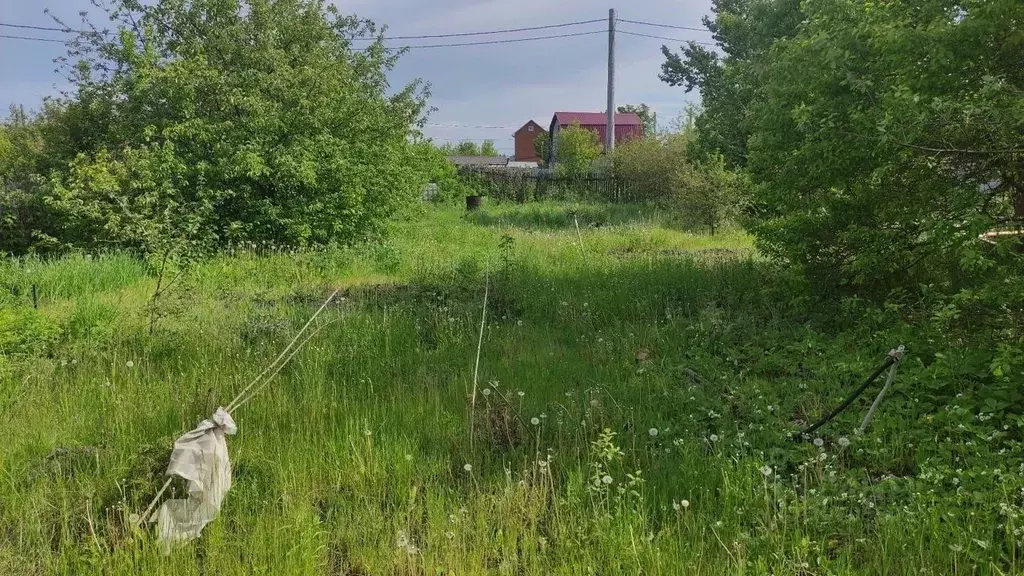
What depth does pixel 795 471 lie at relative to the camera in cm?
299

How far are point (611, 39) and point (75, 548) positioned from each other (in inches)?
1068

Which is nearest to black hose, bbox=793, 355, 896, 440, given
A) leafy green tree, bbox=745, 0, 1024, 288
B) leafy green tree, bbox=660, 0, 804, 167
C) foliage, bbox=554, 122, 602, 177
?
leafy green tree, bbox=745, 0, 1024, 288

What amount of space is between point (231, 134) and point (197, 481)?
9.07 m

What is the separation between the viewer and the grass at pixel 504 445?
2.39 m

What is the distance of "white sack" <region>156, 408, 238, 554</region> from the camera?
8.12ft

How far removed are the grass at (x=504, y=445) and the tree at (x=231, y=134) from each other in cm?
406

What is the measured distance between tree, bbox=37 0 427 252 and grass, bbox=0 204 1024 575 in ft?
13.3

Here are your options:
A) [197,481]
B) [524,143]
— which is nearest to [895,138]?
[197,481]

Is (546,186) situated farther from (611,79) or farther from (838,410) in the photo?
(838,410)

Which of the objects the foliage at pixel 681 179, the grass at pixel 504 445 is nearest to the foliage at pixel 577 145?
the foliage at pixel 681 179

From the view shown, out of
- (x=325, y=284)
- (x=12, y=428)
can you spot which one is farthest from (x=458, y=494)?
(x=325, y=284)

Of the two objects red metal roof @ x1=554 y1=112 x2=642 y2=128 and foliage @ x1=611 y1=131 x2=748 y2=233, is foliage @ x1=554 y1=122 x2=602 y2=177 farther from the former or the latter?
red metal roof @ x1=554 y1=112 x2=642 y2=128

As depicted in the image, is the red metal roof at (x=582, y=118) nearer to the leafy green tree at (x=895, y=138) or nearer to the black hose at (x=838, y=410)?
→ the leafy green tree at (x=895, y=138)

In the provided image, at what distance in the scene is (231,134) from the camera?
404 inches
